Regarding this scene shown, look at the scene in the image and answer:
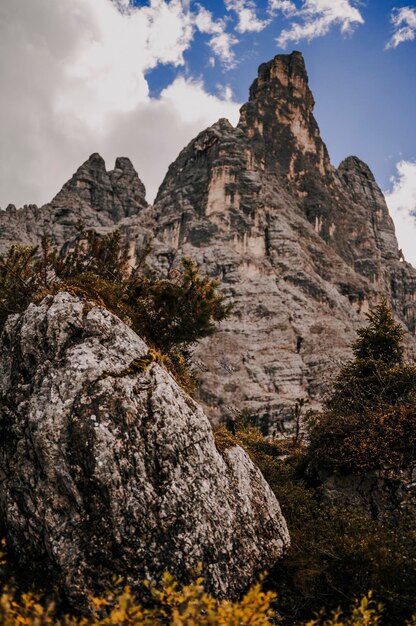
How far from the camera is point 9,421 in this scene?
11.3m

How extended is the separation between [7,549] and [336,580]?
25.2 ft

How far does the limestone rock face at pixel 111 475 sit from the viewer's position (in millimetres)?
9172

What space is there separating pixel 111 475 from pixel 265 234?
7893 centimetres

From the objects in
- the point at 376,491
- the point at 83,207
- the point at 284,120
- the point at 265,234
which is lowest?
the point at 376,491

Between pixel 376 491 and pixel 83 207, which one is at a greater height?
pixel 83 207

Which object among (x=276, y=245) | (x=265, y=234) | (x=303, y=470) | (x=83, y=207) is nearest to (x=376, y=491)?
(x=303, y=470)

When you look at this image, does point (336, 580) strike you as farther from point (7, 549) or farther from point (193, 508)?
point (7, 549)

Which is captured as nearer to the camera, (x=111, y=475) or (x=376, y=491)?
(x=111, y=475)

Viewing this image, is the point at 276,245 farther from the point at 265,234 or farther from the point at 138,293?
the point at 138,293

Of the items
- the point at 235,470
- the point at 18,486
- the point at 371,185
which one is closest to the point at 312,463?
the point at 235,470

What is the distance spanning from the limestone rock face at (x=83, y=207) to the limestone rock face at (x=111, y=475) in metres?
84.3

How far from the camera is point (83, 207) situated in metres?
113

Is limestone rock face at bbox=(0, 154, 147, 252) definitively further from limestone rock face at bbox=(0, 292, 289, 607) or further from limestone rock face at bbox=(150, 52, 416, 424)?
limestone rock face at bbox=(0, 292, 289, 607)

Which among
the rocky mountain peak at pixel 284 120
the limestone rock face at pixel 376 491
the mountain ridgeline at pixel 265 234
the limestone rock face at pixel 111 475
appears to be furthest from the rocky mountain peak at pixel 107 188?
the limestone rock face at pixel 111 475
